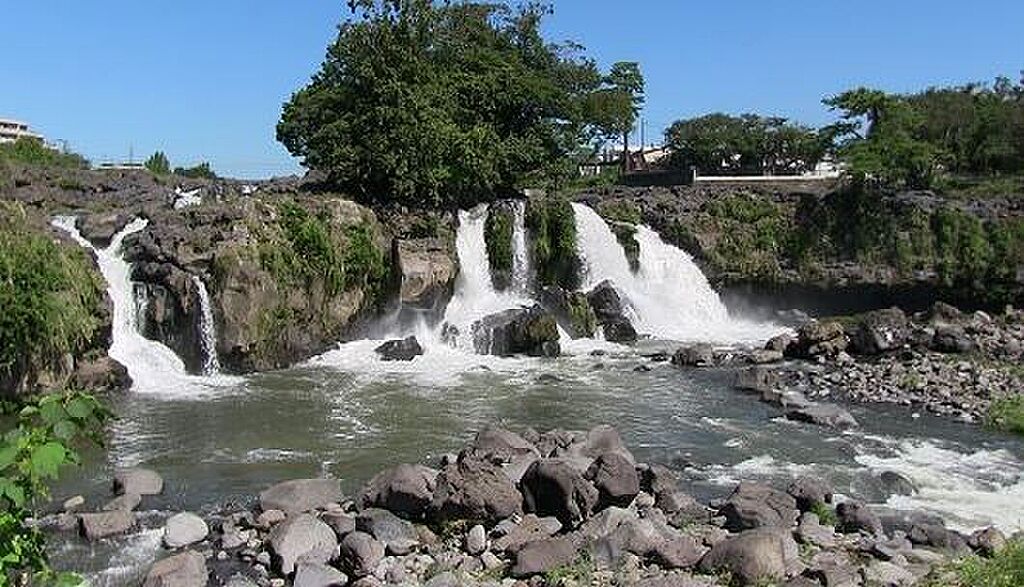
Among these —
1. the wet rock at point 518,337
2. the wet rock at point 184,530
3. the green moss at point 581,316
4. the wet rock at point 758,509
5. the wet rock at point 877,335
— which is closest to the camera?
the wet rock at point 184,530

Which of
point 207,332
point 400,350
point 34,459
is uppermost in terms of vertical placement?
point 34,459

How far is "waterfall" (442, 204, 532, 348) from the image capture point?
1378 inches

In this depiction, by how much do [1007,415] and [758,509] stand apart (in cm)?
1137

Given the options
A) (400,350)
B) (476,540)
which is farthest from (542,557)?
(400,350)

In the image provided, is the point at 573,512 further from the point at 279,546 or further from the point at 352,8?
the point at 352,8

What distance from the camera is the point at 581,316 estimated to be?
34.9 metres

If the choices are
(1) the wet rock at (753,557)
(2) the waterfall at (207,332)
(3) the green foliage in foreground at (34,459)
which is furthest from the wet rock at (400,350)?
(3) the green foliage in foreground at (34,459)

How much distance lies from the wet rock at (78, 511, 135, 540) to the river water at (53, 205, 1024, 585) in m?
0.24

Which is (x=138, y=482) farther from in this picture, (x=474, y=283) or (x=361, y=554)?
(x=474, y=283)

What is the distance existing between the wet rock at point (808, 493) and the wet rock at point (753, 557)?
257 cm

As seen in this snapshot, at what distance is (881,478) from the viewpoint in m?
17.4

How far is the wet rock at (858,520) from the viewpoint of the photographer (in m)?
14.4

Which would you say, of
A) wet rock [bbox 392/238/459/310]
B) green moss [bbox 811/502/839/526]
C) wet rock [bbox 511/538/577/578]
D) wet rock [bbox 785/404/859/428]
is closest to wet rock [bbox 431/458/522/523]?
wet rock [bbox 511/538/577/578]

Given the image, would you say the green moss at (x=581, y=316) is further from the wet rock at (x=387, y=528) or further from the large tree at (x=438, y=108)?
the wet rock at (x=387, y=528)
